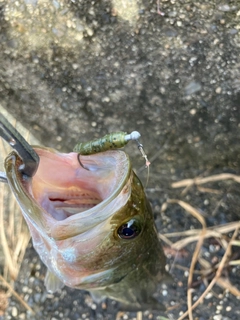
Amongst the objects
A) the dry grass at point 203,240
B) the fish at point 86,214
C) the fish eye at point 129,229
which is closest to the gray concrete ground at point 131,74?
the dry grass at point 203,240

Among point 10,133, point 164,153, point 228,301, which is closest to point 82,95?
point 164,153

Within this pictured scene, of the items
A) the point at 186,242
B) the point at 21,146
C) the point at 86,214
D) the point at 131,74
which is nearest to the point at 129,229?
the point at 86,214

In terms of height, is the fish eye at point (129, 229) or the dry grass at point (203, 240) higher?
the fish eye at point (129, 229)

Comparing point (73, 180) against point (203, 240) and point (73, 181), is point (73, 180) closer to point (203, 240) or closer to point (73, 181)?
point (73, 181)

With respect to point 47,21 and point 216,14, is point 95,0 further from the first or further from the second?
point 216,14

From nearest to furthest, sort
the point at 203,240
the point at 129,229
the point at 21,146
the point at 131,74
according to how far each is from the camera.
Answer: the point at 21,146
the point at 129,229
the point at 131,74
the point at 203,240

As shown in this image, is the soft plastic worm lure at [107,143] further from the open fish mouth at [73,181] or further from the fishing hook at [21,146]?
the fishing hook at [21,146]

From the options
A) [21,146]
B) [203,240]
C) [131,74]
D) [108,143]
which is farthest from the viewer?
[203,240]
